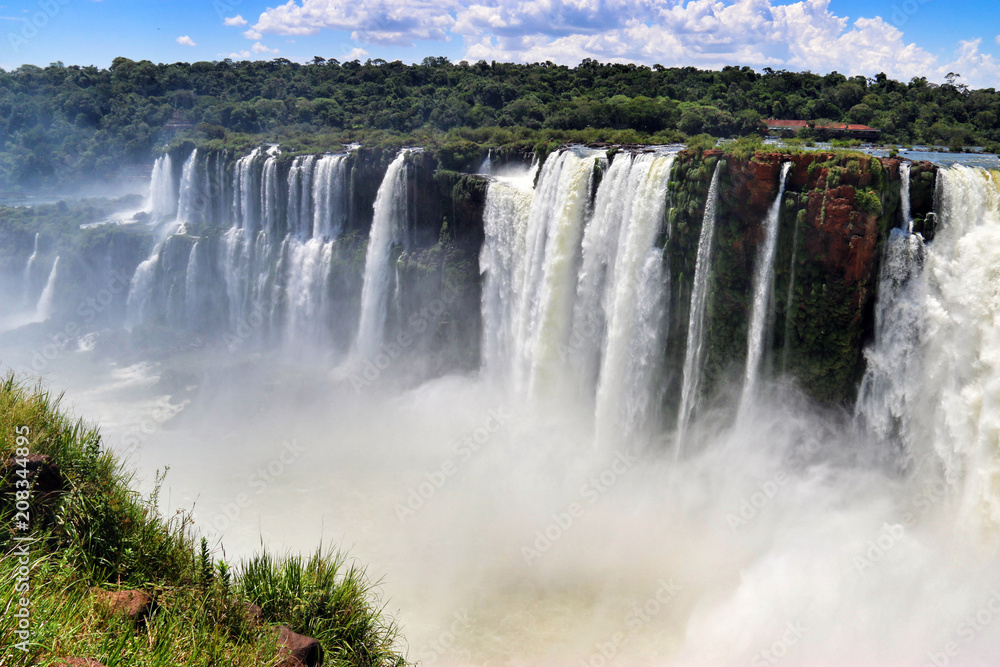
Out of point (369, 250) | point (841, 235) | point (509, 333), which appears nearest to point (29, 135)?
point (369, 250)

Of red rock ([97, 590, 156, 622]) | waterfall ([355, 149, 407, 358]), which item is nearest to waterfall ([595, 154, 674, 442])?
waterfall ([355, 149, 407, 358])

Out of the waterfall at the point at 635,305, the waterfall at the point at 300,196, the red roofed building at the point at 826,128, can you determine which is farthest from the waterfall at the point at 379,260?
the red roofed building at the point at 826,128

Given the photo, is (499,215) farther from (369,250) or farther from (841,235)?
(841,235)

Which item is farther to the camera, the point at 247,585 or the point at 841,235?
the point at 841,235

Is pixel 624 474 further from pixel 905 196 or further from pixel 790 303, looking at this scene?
pixel 905 196

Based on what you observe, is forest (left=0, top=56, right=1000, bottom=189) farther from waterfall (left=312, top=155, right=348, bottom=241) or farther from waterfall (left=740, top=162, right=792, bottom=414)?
waterfall (left=740, top=162, right=792, bottom=414)

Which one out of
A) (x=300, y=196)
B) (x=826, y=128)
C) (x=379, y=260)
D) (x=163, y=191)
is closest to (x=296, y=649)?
(x=379, y=260)
